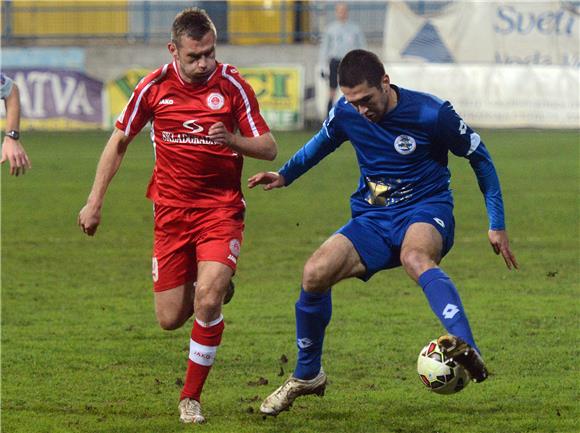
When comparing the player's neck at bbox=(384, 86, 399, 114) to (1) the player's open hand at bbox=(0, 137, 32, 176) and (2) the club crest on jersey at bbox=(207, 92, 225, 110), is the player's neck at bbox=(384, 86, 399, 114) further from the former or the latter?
(1) the player's open hand at bbox=(0, 137, 32, 176)

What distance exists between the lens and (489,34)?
2548cm

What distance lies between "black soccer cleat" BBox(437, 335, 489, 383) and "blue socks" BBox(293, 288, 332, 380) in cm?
106

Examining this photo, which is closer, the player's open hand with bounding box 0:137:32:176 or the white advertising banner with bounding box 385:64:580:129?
the player's open hand with bounding box 0:137:32:176

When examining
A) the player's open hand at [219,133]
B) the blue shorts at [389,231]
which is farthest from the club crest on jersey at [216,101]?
the blue shorts at [389,231]

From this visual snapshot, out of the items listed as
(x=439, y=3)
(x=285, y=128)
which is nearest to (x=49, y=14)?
(x=285, y=128)

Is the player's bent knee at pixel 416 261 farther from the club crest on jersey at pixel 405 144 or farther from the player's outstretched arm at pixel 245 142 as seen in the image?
the player's outstretched arm at pixel 245 142

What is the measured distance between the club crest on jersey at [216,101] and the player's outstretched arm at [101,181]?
1.58ft

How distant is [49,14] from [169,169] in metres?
A: 23.5

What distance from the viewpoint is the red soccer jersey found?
6.51 meters

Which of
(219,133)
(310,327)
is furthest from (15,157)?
(310,327)

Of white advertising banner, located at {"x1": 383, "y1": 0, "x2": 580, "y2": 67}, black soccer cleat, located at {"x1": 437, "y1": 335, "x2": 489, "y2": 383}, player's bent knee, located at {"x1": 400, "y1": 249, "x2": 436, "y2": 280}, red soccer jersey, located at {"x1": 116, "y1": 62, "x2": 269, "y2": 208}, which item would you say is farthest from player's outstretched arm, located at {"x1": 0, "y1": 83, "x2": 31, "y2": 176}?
white advertising banner, located at {"x1": 383, "y1": 0, "x2": 580, "y2": 67}

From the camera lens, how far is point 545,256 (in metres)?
11.4

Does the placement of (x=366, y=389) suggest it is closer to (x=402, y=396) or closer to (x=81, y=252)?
(x=402, y=396)

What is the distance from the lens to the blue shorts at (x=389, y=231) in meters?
6.28
